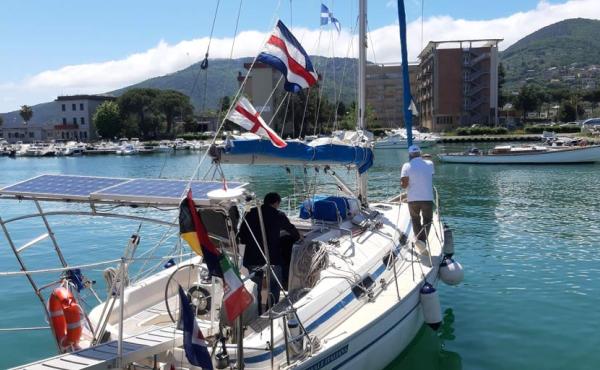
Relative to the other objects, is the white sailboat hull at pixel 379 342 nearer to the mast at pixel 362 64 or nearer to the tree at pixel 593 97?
the mast at pixel 362 64

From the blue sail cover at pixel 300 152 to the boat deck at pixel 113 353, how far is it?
340cm

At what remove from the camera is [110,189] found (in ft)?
22.7

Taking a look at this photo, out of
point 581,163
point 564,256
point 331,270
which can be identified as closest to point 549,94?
point 581,163

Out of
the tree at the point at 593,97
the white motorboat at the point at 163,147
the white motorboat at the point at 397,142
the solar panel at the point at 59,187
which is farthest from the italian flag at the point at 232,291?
the tree at the point at 593,97

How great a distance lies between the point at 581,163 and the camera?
52.4 meters

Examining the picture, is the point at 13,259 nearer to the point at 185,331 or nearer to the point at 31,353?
the point at 31,353

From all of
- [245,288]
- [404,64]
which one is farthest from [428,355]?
[404,64]

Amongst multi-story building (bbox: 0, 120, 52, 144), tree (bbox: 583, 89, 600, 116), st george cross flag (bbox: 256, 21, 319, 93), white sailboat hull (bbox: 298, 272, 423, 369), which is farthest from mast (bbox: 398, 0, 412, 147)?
tree (bbox: 583, 89, 600, 116)

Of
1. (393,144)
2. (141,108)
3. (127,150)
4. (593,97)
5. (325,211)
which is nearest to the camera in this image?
(325,211)

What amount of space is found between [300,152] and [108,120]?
428ft

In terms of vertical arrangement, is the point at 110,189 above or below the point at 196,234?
above

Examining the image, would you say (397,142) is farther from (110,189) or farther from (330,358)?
(110,189)

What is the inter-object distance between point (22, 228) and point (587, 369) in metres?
23.1

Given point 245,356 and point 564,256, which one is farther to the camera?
point 564,256
